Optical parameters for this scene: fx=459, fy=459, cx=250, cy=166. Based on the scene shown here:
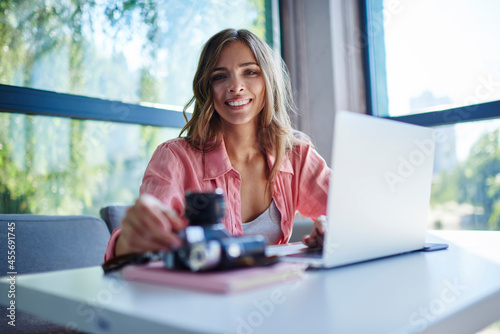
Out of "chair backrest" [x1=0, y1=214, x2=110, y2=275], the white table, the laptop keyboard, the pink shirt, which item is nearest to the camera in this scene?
the white table

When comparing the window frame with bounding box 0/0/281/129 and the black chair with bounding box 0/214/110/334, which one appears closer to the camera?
the black chair with bounding box 0/214/110/334

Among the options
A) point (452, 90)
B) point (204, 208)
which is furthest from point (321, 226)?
point (452, 90)

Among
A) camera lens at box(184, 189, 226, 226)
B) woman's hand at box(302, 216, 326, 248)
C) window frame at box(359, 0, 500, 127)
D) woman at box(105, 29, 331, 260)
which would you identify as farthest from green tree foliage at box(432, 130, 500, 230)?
camera lens at box(184, 189, 226, 226)

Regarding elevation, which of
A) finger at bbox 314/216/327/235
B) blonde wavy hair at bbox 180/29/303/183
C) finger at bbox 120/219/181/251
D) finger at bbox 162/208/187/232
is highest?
blonde wavy hair at bbox 180/29/303/183

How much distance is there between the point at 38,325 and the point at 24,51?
116 centimetres

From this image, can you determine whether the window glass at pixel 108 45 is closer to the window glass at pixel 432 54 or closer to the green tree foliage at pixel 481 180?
the window glass at pixel 432 54

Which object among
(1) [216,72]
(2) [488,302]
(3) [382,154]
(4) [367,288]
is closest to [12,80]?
(1) [216,72]

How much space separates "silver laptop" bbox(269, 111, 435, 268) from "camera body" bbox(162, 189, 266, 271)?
16cm

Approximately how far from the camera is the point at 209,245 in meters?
0.64

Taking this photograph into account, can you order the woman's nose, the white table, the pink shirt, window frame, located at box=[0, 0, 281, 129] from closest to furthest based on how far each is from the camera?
the white table → the pink shirt → the woman's nose → window frame, located at box=[0, 0, 281, 129]

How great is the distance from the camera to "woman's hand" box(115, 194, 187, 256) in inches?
26.9

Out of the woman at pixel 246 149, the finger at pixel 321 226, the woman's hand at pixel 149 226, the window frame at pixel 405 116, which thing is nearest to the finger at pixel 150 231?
the woman's hand at pixel 149 226

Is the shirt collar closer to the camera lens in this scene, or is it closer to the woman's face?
the woman's face

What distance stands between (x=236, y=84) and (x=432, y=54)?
1.54m
